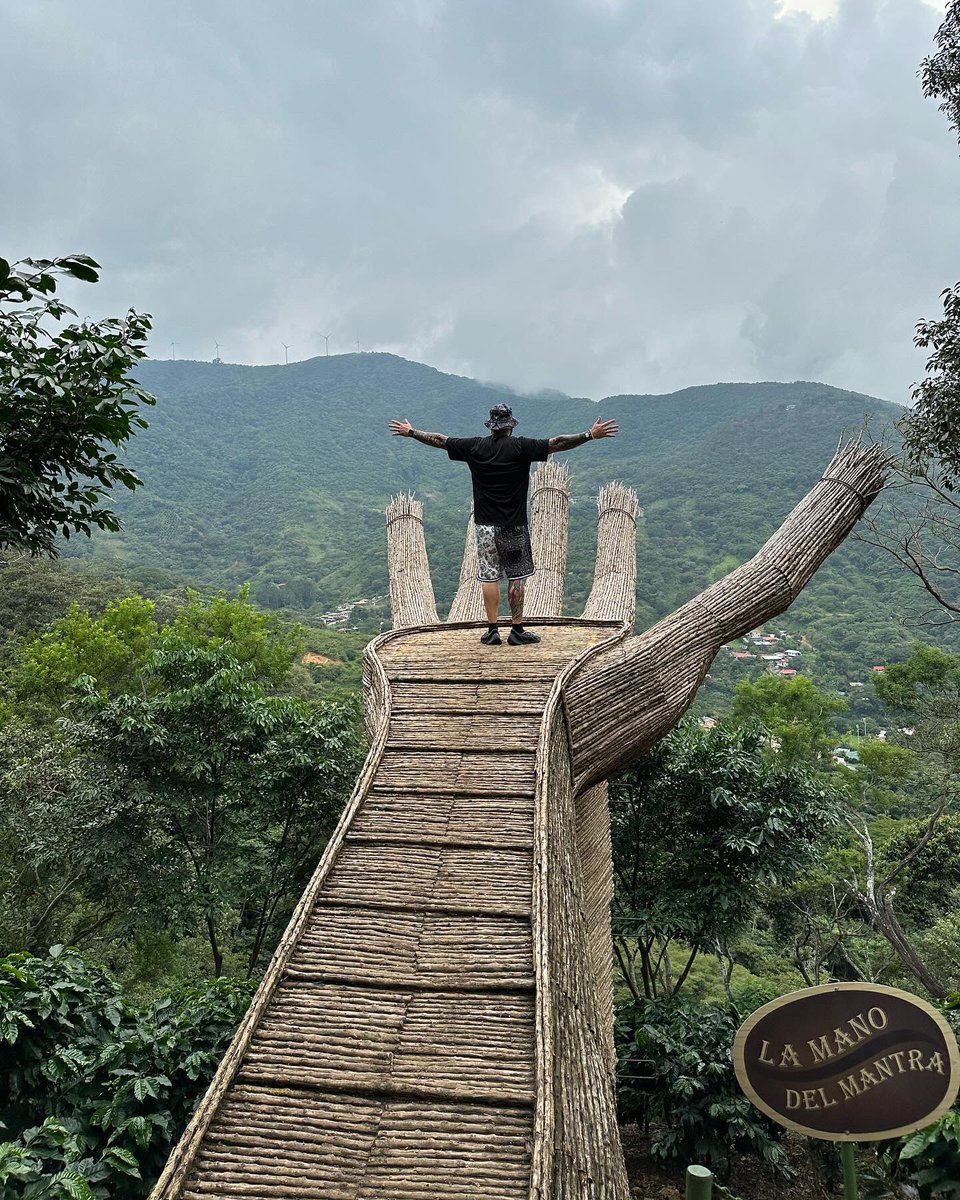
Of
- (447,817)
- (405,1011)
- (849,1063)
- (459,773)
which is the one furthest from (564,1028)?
(459,773)

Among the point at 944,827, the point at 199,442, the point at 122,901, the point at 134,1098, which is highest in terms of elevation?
the point at 199,442

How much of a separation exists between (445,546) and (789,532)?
91.0 ft

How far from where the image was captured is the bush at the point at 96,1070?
2844mm

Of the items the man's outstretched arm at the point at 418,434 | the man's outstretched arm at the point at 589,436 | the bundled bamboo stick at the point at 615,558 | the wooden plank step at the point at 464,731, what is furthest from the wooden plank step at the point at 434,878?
the bundled bamboo stick at the point at 615,558

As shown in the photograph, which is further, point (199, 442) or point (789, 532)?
point (199, 442)

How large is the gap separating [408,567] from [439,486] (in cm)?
5946

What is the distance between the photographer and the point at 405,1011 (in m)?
2.57

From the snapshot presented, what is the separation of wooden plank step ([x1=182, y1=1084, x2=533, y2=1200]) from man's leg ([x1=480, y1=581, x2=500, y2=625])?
3195 mm

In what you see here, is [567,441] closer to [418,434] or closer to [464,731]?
[418,434]

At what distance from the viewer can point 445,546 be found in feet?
109

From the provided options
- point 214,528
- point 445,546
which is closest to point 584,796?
point 445,546

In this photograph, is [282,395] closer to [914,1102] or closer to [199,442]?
[199,442]

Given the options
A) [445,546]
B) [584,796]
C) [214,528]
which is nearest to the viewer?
[584,796]

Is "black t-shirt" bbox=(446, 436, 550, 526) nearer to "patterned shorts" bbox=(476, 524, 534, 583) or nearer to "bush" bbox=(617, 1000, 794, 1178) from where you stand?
"patterned shorts" bbox=(476, 524, 534, 583)
